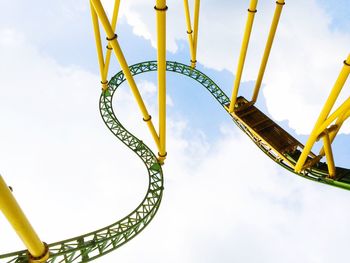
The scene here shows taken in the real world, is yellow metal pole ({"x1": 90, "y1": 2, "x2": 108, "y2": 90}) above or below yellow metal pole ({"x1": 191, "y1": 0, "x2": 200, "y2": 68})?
below

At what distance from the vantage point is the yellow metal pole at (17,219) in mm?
4285

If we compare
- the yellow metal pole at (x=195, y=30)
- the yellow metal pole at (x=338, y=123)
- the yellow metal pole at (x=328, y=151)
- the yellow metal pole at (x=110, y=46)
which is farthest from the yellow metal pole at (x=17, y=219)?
the yellow metal pole at (x=195, y=30)

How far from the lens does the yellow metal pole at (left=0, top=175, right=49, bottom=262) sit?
429 centimetres

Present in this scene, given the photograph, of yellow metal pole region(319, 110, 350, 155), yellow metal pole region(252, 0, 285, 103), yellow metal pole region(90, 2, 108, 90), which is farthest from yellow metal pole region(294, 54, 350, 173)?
yellow metal pole region(90, 2, 108, 90)

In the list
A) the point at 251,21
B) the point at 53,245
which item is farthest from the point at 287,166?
the point at 53,245

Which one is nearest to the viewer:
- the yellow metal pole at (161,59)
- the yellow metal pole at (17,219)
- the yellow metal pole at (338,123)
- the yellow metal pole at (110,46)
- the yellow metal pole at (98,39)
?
the yellow metal pole at (17,219)

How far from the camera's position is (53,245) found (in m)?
8.20

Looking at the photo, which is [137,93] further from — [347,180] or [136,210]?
[347,180]

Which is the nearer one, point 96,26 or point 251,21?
point 251,21

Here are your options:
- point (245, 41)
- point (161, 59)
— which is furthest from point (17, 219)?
point (245, 41)

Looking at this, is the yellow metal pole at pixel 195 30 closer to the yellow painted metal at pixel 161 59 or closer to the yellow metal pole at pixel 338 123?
the yellow painted metal at pixel 161 59

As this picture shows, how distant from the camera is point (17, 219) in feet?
15.1

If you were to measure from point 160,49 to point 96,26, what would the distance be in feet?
19.4

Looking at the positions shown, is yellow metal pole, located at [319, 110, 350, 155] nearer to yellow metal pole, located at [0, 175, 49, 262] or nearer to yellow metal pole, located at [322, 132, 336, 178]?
yellow metal pole, located at [322, 132, 336, 178]
